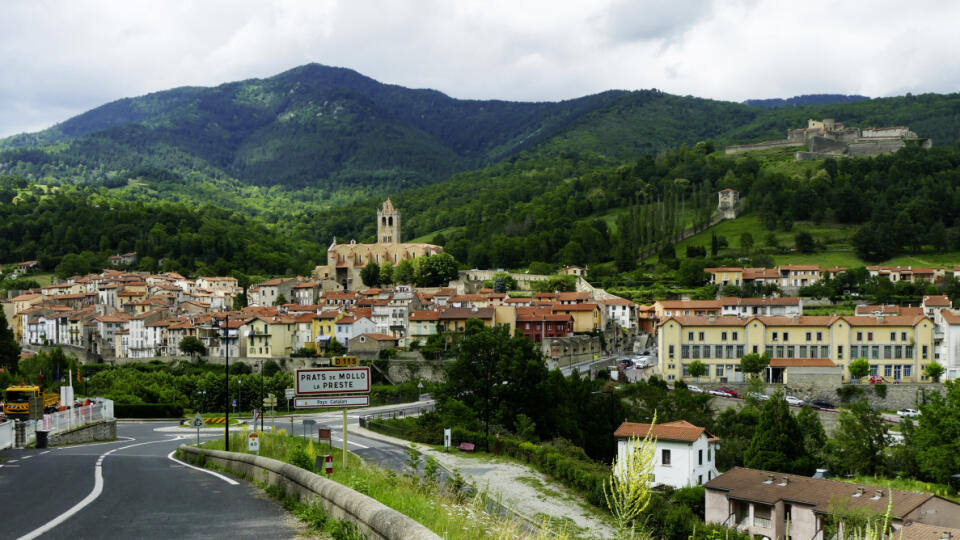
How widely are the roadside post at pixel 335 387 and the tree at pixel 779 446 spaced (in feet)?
102

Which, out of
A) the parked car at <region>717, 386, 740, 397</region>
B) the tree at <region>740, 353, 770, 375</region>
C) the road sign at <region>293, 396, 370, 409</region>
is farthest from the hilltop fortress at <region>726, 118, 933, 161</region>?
the road sign at <region>293, 396, 370, 409</region>

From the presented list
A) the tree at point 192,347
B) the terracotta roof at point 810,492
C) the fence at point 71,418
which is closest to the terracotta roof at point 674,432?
the terracotta roof at point 810,492

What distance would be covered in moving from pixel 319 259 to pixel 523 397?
10786 centimetres

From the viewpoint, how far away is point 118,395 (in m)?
53.1

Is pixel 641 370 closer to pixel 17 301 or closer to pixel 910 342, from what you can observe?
pixel 910 342

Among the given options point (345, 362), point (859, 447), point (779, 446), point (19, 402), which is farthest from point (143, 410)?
point (345, 362)

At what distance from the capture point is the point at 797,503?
2889cm

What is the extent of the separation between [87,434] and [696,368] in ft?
136

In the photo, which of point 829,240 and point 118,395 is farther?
point 829,240

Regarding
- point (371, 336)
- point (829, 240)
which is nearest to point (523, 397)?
point (371, 336)

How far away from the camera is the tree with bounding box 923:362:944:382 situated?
57.0 metres

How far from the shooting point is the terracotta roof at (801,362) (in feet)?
189

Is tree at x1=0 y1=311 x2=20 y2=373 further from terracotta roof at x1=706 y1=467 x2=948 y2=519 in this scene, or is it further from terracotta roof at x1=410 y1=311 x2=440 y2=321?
terracotta roof at x1=706 y1=467 x2=948 y2=519

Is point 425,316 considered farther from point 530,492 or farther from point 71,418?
point 530,492
